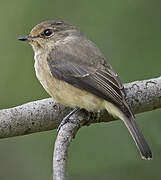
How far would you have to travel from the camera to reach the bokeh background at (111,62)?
20.8ft

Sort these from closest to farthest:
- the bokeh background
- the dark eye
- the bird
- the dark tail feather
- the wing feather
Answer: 1. the dark tail feather
2. the bird
3. the wing feather
4. the dark eye
5. the bokeh background

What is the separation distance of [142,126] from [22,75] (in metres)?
1.73

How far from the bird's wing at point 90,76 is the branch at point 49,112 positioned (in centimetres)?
19

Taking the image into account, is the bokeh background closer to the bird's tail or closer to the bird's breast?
the bird's breast

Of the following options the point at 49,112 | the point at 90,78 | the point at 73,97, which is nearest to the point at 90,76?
the point at 90,78

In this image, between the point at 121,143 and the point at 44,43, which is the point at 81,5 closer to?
the point at 44,43

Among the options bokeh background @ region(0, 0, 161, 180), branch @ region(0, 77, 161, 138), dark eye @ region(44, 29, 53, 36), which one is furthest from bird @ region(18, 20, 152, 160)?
bokeh background @ region(0, 0, 161, 180)

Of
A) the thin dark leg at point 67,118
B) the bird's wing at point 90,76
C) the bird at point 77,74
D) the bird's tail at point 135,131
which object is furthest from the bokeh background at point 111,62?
the bird's tail at point 135,131

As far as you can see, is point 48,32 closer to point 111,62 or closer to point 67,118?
point 111,62

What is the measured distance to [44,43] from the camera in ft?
19.8

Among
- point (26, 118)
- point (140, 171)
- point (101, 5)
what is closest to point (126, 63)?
point (101, 5)

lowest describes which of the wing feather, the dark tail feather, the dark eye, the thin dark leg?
the dark tail feather

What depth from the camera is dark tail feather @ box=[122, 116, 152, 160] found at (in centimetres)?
500

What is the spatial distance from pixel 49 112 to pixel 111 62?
1.60 m
